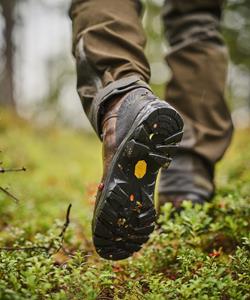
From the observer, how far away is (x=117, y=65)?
73.3 inches

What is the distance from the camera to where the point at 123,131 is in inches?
64.1

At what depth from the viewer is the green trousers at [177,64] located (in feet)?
6.13

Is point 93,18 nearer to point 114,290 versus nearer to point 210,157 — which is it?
point 210,157

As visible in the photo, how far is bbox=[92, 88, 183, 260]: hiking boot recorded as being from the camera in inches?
61.1

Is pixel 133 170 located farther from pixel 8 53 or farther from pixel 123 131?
pixel 8 53

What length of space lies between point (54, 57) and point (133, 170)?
58.8ft

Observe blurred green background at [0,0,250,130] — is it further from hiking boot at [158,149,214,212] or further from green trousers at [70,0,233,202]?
hiking boot at [158,149,214,212]

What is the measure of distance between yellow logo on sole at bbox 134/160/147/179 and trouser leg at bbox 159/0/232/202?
755 millimetres

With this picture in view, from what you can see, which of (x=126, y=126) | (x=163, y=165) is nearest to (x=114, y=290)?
(x=163, y=165)

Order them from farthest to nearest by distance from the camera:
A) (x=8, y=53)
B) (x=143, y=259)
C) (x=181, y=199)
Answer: (x=8, y=53), (x=181, y=199), (x=143, y=259)

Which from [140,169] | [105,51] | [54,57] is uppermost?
[105,51]

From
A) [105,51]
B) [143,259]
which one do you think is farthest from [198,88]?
[143,259]

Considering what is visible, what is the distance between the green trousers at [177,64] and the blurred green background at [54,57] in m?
3.81

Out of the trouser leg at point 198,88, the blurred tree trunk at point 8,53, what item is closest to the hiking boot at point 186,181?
the trouser leg at point 198,88
